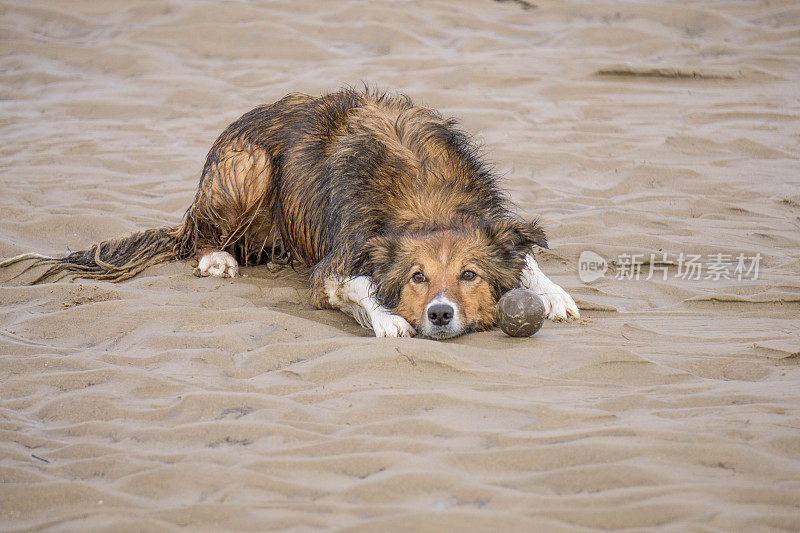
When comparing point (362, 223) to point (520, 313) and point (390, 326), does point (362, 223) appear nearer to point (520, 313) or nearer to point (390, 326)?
point (390, 326)

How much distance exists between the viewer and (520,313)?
5047mm

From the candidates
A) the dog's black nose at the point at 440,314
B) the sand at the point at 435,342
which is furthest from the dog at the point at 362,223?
the sand at the point at 435,342

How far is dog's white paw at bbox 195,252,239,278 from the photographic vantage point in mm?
6680

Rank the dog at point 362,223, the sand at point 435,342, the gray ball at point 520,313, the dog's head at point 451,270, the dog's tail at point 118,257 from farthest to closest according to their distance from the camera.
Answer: the dog's tail at point 118,257
the dog at point 362,223
the dog's head at point 451,270
the gray ball at point 520,313
the sand at point 435,342

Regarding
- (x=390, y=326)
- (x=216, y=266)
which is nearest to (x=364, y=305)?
(x=390, y=326)

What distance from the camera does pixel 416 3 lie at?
1412 centimetres

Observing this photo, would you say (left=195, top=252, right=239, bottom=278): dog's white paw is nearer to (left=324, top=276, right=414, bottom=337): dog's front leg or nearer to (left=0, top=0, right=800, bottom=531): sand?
(left=0, top=0, right=800, bottom=531): sand

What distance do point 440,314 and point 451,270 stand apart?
0.34 metres

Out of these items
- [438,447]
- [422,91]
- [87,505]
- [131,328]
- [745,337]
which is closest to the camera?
[87,505]

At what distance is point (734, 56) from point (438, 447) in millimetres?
10596

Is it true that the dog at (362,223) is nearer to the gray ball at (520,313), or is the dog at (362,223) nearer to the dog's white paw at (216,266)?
the dog's white paw at (216,266)

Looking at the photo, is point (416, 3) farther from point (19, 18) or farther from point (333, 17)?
point (19, 18)

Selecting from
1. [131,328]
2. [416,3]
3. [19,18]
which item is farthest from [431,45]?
[131,328]

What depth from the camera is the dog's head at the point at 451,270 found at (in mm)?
5277
